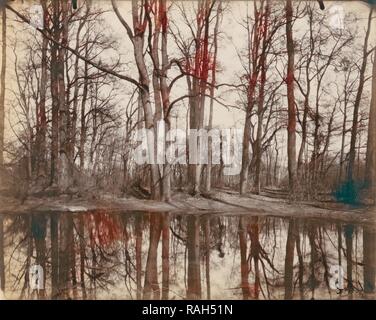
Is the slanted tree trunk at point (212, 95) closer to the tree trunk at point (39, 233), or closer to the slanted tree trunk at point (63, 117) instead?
the slanted tree trunk at point (63, 117)

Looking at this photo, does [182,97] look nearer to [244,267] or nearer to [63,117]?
[63,117]

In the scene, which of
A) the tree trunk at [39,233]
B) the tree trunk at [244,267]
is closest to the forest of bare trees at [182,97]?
the tree trunk at [39,233]

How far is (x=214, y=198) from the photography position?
1.94 m

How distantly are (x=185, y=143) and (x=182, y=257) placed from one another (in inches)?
18.9

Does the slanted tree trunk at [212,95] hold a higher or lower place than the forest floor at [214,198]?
higher

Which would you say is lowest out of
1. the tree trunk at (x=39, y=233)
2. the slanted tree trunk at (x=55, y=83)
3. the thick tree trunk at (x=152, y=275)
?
the thick tree trunk at (x=152, y=275)

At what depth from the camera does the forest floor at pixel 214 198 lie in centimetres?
193

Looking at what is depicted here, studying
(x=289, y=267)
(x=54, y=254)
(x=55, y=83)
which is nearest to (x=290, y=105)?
(x=289, y=267)

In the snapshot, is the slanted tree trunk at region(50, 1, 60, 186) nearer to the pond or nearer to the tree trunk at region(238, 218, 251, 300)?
the pond

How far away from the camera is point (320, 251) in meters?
1.92

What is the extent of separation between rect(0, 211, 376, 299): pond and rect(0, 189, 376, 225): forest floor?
25 mm

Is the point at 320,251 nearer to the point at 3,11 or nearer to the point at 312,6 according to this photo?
the point at 312,6

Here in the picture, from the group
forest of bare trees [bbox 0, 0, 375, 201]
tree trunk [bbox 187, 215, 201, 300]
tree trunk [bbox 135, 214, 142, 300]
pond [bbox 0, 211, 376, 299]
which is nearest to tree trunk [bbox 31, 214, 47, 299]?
pond [bbox 0, 211, 376, 299]

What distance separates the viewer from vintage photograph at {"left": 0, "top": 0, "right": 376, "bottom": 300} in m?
1.92
